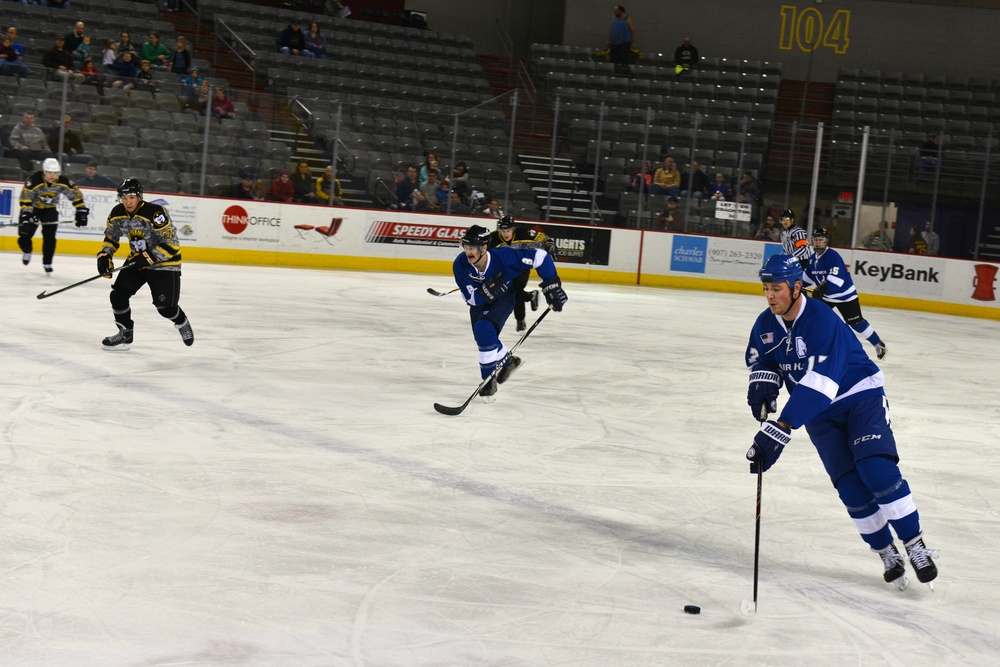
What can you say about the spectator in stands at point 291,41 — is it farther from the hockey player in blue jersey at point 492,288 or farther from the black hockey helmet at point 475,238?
the black hockey helmet at point 475,238

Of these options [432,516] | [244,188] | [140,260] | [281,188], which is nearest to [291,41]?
[281,188]

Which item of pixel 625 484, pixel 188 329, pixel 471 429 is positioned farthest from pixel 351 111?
pixel 625 484

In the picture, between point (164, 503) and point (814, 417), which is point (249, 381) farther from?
point (814, 417)

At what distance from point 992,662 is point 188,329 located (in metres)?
6.67

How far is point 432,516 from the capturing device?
4.71m

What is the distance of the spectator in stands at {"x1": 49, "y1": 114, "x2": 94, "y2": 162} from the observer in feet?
49.8

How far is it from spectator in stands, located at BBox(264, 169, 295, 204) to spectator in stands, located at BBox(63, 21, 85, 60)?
3676mm

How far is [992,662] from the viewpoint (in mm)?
3467

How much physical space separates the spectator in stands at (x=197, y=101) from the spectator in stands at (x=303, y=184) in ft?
5.19

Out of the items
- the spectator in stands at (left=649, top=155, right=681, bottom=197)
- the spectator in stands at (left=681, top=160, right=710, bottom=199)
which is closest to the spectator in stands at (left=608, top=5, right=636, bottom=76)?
the spectator in stands at (left=649, top=155, right=681, bottom=197)

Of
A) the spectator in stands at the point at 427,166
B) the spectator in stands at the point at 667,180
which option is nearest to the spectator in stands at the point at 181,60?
the spectator in stands at the point at 427,166

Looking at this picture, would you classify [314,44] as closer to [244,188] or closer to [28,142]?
[244,188]

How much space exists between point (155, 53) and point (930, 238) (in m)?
12.6

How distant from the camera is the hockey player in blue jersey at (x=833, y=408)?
12.8ft
